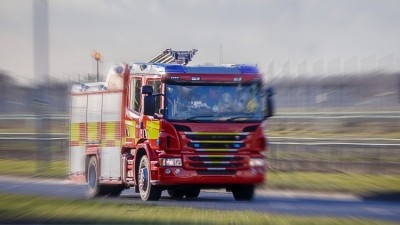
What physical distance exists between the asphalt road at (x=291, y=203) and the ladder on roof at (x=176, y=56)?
3.32m

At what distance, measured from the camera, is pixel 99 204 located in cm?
1908

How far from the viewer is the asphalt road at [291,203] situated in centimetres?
1945

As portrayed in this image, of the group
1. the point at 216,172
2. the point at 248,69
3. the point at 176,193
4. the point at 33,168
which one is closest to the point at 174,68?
the point at 248,69

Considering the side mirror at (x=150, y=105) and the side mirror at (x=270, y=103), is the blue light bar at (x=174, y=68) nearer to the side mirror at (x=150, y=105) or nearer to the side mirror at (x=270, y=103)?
the side mirror at (x=150, y=105)

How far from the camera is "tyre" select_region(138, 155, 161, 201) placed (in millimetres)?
21875

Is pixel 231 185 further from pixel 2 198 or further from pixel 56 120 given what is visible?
pixel 56 120

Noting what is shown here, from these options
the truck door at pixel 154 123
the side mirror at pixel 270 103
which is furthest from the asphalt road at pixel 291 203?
the side mirror at pixel 270 103

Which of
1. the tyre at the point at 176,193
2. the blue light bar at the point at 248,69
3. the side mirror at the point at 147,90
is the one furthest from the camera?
the tyre at the point at 176,193

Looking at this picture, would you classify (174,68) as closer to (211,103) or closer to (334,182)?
A: (211,103)

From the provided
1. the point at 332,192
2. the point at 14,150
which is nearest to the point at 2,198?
the point at 332,192

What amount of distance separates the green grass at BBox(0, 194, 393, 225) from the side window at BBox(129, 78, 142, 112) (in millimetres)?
3703

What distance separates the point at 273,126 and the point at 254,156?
2157cm

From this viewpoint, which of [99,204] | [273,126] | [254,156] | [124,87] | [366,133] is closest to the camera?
[99,204]

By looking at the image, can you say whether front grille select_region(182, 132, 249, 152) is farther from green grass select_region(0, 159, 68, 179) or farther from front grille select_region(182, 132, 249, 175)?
green grass select_region(0, 159, 68, 179)
